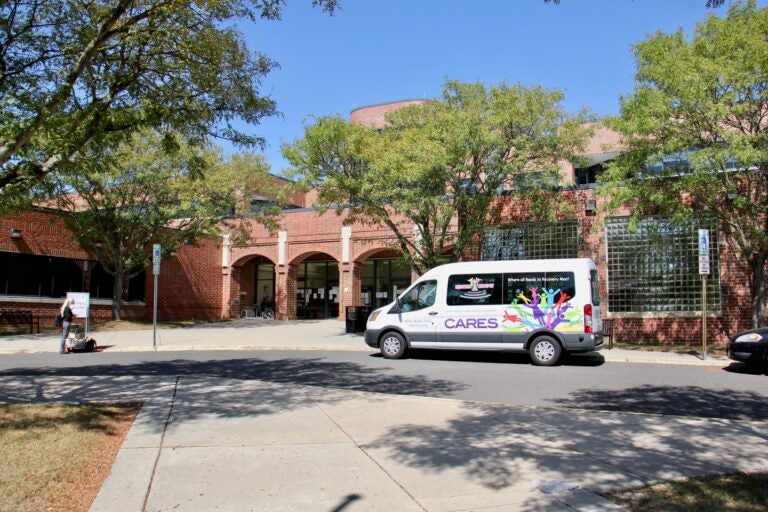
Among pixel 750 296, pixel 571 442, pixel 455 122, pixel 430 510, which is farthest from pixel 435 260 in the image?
pixel 430 510

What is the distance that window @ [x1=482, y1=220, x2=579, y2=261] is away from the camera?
2081cm

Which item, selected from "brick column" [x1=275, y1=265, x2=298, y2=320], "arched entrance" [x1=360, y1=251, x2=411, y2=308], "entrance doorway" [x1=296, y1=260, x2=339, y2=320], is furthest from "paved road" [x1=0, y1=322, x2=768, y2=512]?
"entrance doorway" [x1=296, y1=260, x2=339, y2=320]

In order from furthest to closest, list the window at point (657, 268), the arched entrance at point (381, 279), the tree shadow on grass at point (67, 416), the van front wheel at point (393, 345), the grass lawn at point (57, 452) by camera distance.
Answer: the arched entrance at point (381, 279), the window at point (657, 268), the van front wheel at point (393, 345), the tree shadow on grass at point (67, 416), the grass lawn at point (57, 452)

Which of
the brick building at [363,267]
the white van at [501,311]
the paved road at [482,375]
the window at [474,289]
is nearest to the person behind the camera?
the paved road at [482,375]

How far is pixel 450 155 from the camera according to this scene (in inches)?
672

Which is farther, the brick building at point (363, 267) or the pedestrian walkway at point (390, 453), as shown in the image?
the brick building at point (363, 267)

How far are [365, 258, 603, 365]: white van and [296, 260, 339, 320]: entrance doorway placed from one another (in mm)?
18732

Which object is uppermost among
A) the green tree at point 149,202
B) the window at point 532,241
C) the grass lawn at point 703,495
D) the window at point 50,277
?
the green tree at point 149,202

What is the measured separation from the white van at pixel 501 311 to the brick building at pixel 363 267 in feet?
14.7

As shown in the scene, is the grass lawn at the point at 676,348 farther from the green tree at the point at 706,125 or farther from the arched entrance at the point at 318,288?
the arched entrance at the point at 318,288

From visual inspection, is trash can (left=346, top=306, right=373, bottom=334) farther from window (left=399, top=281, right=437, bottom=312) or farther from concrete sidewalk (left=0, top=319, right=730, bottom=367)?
window (left=399, top=281, right=437, bottom=312)

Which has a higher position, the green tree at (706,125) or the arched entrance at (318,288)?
the green tree at (706,125)

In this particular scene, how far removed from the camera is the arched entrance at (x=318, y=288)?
33844 mm

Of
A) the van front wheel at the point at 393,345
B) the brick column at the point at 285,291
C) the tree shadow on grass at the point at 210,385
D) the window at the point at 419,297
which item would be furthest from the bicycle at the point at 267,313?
the tree shadow on grass at the point at 210,385
